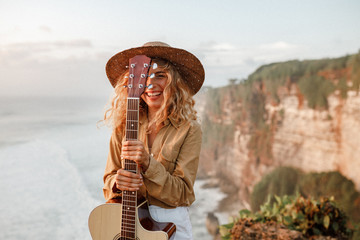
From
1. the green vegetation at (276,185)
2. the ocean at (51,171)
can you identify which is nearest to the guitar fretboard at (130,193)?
the ocean at (51,171)

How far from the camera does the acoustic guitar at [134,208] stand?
52.9 inches

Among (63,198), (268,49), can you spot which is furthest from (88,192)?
(268,49)

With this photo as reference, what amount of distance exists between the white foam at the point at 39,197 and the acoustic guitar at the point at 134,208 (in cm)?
318

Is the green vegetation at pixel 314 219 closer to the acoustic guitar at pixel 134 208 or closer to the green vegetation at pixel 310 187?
the green vegetation at pixel 310 187

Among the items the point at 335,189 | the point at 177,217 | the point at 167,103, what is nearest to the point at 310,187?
the point at 335,189

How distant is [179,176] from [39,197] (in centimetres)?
396

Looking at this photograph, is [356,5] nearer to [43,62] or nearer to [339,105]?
[339,105]

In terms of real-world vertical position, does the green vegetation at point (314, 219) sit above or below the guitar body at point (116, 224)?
below

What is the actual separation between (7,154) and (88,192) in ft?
4.52

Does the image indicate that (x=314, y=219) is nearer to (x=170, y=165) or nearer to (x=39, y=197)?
(x=170, y=165)

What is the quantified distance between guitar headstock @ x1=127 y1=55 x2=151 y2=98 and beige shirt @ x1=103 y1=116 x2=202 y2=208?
30 cm

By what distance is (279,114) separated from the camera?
4812 millimetres

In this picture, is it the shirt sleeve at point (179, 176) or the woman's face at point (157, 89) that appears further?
the woman's face at point (157, 89)

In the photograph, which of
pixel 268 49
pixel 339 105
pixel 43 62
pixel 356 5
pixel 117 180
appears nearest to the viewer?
pixel 117 180
